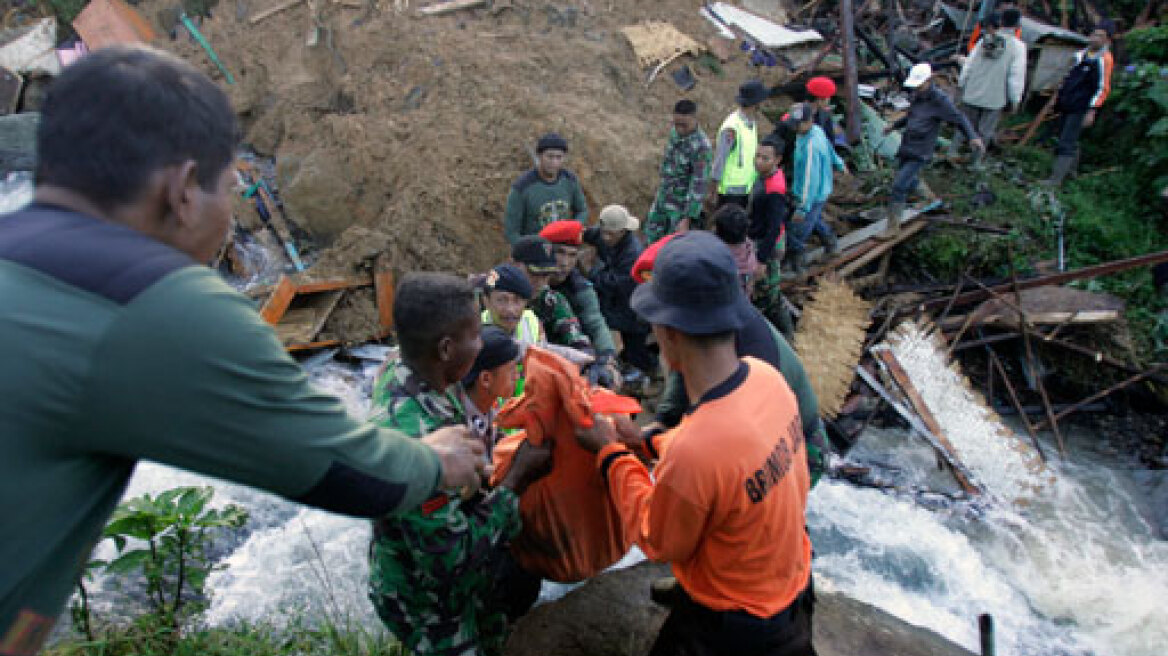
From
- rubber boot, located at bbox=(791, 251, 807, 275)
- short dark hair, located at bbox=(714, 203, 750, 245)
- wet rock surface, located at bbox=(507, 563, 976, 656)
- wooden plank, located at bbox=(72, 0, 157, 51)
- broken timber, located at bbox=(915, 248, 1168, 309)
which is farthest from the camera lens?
wooden plank, located at bbox=(72, 0, 157, 51)

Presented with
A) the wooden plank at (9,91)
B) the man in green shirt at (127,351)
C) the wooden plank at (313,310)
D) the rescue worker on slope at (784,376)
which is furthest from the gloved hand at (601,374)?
the wooden plank at (9,91)

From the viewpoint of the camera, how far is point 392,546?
2.38 meters

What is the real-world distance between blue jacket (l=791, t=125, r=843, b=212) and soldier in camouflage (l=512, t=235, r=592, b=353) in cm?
384

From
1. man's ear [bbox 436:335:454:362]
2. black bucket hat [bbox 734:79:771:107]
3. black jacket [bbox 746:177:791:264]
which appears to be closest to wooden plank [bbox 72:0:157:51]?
black bucket hat [bbox 734:79:771:107]

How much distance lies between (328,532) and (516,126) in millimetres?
5355

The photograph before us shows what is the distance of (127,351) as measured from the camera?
1190 millimetres

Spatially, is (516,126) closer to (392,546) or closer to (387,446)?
(392,546)

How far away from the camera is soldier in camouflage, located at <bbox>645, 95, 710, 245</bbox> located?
710 cm

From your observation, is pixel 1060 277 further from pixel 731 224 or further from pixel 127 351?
pixel 127 351

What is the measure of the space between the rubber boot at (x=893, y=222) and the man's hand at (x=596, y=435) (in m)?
7.09

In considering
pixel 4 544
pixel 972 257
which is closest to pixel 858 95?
pixel 972 257

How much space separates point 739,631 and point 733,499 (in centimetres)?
58

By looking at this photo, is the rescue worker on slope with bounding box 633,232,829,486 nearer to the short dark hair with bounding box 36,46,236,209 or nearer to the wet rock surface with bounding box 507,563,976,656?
the wet rock surface with bounding box 507,563,976,656

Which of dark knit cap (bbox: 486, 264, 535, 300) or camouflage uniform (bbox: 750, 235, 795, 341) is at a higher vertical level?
dark knit cap (bbox: 486, 264, 535, 300)
